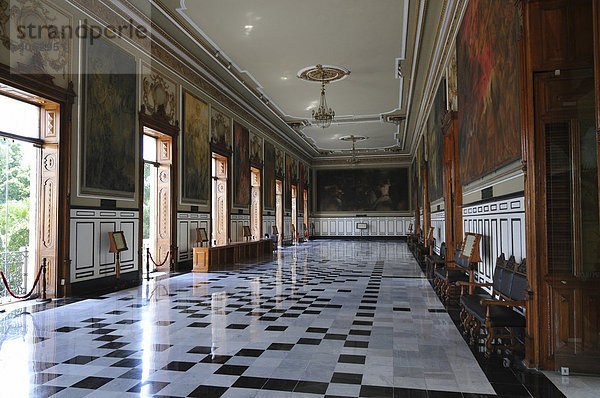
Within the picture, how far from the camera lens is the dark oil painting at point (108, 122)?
9.10 m

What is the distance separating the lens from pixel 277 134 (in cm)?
2300

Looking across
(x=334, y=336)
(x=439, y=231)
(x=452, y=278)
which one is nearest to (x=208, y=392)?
(x=334, y=336)

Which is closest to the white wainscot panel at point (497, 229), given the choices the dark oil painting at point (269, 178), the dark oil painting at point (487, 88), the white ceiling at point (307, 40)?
the dark oil painting at point (487, 88)

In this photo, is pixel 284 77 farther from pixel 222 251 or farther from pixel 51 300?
pixel 51 300

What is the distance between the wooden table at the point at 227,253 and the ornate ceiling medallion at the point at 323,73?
622 centimetres

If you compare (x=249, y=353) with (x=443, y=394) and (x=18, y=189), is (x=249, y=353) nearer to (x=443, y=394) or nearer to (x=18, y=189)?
(x=443, y=394)

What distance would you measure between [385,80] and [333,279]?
25.3 ft

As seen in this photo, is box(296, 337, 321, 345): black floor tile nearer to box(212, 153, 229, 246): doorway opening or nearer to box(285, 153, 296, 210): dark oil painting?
box(212, 153, 229, 246): doorway opening

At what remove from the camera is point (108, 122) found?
9703 millimetres

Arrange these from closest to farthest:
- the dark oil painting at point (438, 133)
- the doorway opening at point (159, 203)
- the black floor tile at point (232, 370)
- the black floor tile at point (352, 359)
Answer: the black floor tile at point (232, 370) → the black floor tile at point (352, 359) → the dark oil painting at point (438, 133) → the doorway opening at point (159, 203)

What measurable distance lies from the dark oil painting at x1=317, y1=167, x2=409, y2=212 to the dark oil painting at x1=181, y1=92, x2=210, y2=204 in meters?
20.1

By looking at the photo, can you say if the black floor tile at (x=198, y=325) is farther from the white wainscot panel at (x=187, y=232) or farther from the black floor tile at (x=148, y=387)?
the white wainscot panel at (x=187, y=232)

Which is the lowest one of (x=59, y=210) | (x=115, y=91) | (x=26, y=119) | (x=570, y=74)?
(x=59, y=210)

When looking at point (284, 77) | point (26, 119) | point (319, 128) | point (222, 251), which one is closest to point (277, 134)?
point (319, 128)
